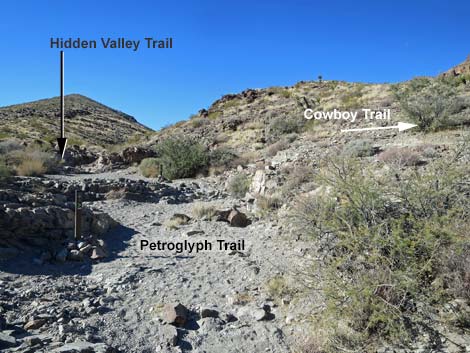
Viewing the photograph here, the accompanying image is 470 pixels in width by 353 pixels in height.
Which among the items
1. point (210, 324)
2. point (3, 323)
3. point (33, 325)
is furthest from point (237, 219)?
point (3, 323)

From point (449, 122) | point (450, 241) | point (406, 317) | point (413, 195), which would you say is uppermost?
point (449, 122)

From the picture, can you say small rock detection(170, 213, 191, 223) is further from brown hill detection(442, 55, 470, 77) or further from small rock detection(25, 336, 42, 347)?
brown hill detection(442, 55, 470, 77)

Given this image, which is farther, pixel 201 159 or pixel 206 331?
pixel 201 159

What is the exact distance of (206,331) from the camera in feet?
12.7

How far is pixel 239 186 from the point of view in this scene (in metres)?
11.0

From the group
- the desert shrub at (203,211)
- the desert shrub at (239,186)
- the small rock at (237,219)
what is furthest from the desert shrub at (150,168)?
the small rock at (237,219)

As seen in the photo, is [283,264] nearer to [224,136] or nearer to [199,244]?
Answer: [199,244]

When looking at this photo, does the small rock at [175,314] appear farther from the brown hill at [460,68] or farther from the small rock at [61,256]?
the brown hill at [460,68]

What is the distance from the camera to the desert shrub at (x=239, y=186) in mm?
10793

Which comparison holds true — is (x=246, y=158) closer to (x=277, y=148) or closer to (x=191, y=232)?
(x=277, y=148)

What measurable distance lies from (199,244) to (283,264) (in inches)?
73.0

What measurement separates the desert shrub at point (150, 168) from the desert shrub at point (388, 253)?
11844 mm

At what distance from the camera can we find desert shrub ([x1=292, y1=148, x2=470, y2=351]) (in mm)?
3400

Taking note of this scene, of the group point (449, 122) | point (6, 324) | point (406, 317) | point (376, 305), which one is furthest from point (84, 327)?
point (449, 122)
